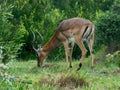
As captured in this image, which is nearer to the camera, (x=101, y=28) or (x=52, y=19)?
(x=101, y=28)

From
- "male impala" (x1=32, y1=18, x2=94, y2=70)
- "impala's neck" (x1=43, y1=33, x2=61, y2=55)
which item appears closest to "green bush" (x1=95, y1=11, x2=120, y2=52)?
"male impala" (x1=32, y1=18, x2=94, y2=70)

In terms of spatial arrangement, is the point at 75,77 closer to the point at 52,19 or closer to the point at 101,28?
the point at 101,28

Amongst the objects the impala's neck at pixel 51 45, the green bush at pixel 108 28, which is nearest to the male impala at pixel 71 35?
the impala's neck at pixel 51 45

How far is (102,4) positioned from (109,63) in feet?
38.8

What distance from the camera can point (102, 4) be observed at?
80.2ft

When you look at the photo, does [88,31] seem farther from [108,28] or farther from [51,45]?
[51,45]

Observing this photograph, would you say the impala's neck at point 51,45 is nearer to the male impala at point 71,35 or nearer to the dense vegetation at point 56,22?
the male impala at point 71,35

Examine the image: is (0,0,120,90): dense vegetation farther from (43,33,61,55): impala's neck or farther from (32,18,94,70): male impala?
(43,33,61,55): impala's neck

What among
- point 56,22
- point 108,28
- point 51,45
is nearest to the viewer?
point 108,28

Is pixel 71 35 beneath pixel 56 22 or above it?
above

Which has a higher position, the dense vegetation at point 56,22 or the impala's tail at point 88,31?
the impala's tail at point 88,31

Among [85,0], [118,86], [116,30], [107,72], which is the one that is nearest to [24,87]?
[118,86]

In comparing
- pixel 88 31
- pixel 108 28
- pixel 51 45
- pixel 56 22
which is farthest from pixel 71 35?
pixel 56 22

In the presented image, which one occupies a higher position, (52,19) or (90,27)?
(90,27)
